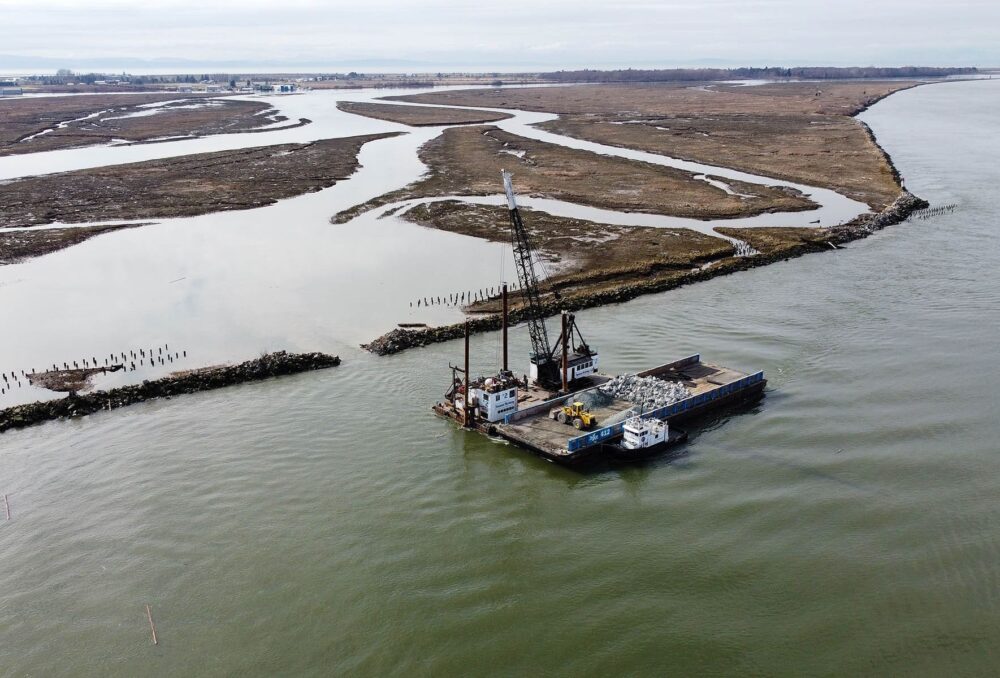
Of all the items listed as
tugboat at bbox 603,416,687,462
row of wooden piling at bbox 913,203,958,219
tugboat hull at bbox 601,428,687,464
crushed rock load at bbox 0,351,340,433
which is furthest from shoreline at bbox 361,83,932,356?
tugboat at bbox 603,416,687,462

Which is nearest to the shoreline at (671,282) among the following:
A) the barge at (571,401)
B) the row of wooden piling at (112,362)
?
the barge at (571,401)

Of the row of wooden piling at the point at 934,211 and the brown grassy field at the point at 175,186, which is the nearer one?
the row of wooden piling at the point at 934,211

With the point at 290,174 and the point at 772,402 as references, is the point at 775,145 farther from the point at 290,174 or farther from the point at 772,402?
the point at 772,402

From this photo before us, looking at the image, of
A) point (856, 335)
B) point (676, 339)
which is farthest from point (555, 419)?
point (856, 335)

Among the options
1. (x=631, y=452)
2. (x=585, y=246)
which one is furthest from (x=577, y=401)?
(x=585, y=246)

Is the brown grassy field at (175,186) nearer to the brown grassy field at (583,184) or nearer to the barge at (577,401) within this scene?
the brown grassy field at (583,184)

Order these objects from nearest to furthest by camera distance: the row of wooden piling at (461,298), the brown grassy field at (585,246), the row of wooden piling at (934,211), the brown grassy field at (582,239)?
the row of wooden piling at (461,298), the brown grassy field at (585,246), the brown grassy field at (582,239), the row of wooden piling at (934,211)

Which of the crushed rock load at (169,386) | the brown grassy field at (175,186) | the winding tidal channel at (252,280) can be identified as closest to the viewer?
the crushed rock load at (169,386)

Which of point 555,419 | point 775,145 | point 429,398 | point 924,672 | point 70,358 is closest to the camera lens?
point 924,672
